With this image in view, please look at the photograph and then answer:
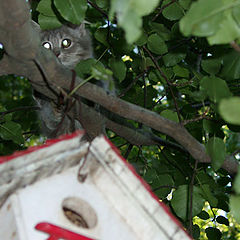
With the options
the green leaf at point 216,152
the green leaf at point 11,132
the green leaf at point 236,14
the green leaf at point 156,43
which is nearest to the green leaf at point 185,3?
the green leaf at point 156,43

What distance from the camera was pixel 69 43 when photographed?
10.0ft

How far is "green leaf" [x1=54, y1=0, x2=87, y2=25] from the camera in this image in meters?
1.51

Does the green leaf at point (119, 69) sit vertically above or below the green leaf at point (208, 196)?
above

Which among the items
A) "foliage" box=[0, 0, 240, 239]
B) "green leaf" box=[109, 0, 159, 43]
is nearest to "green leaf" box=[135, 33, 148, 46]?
"foliage" box=[0, 0, 240, 239]

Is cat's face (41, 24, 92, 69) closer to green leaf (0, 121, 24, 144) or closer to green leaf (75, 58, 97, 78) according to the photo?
green leaf (0, 121, 24, 144)

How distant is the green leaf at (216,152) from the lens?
1.45 meters

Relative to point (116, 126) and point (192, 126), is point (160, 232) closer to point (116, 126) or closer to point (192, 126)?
point (116, 126)

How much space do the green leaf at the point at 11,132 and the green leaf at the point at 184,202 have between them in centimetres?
88

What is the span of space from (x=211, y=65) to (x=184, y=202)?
630 mm

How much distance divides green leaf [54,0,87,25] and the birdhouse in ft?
1.89

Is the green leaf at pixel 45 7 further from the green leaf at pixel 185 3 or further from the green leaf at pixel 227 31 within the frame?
the green leaf at pixel 227 31

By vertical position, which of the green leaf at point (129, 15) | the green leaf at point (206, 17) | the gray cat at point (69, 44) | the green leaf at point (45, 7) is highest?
the gray cat at point (69, 44)

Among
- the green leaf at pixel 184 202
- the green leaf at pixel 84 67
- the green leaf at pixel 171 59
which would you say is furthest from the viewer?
the green leaf at pixel 171 59

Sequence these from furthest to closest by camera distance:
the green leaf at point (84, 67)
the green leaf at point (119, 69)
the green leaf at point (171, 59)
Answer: the green leaf at point (171, 59) → the green leaf at point (119, 69) → the green leaf at point (84, 67)
